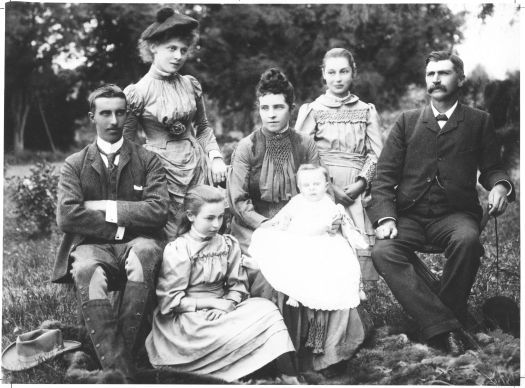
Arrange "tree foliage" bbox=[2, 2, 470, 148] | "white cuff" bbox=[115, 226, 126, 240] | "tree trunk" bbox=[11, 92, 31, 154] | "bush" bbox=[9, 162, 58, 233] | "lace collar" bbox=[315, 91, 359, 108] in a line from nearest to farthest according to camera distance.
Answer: "white cuff" bbox=[115, 226, 126, 240] < "lace collar" bbox=[315, 91, 359, 108] < "bush" bbox=[9, 162, 58, 233] < "tree foliage" bbox=[2, 2, 470, 148] < "tree trunk" bbox=[11, 92, 31, 154]

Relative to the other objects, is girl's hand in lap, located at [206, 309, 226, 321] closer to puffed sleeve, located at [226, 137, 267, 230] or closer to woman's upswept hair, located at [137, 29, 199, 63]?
puffed sleeve, located at [226, 137, 267, 230]

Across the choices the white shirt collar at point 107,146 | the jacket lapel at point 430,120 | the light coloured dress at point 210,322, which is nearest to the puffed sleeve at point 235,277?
the light coloured dress at point 210,322

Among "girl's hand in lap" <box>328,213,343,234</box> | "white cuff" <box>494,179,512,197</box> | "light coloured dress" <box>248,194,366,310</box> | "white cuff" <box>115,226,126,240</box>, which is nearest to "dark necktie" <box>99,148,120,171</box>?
"white cuff" <box>115,226,126,240</box>

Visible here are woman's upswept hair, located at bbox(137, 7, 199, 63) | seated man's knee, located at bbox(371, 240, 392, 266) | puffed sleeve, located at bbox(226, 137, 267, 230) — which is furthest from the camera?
woman's upswept hair, located at bbox(137, 7, 199, 63)

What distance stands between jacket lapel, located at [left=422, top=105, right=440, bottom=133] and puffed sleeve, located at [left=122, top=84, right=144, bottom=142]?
2.02m

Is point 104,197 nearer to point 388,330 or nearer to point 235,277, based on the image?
point 235,277

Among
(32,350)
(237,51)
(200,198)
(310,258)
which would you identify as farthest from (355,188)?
(237,51)

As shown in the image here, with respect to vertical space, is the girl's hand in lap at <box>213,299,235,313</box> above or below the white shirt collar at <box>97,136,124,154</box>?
below

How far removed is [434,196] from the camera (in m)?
4.65

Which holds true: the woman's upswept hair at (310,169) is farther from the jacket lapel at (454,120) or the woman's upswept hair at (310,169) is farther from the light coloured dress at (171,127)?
the jacket lapel at (454,120)

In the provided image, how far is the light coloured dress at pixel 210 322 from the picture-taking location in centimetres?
398

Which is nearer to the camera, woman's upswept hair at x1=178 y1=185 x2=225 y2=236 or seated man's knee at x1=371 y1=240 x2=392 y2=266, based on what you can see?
woman's upswept hair at x1=178 y1=185 x2=225 y2=236

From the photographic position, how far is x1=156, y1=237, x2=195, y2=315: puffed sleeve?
411cm

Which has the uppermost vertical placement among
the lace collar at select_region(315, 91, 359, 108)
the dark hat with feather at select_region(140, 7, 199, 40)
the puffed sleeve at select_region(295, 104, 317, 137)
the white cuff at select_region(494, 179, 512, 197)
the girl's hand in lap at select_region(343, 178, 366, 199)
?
the dark hat with feather at select_region(140, 7, 199, 40)
